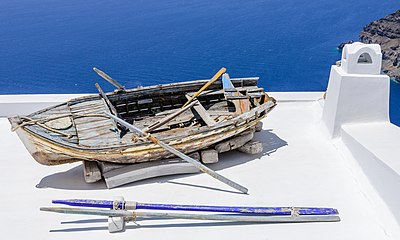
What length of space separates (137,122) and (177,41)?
27.3m

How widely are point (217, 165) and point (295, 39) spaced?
2969 cm

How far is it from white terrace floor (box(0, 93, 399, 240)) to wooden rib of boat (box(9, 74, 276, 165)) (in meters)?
0.44

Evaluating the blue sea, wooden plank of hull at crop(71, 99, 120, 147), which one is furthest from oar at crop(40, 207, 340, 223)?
the blue sea

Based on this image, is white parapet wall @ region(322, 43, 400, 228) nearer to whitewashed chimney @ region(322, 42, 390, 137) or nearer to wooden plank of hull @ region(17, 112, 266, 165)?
whitewashed chimney @ region(322, 42, 390, 137)

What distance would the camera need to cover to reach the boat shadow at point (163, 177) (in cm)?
504

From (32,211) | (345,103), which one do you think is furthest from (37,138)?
(345,103)

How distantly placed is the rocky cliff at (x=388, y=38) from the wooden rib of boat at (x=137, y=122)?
2513 cm

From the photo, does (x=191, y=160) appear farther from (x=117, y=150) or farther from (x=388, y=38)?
(x=388, y=38)

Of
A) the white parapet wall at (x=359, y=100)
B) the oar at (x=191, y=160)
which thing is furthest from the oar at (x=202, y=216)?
the white parapet wall at (x=359, y=100)

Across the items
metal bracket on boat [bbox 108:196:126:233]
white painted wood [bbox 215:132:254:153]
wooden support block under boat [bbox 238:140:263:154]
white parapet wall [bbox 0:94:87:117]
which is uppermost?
white parapet wall [bbox 0:94:87:117]

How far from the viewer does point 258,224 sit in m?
4.27

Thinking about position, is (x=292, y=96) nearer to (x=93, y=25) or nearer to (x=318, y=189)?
(x=318, y=189)

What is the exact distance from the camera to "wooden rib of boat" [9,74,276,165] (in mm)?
4699

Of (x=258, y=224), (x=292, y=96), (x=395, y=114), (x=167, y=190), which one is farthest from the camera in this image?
(x=395, y=114)
